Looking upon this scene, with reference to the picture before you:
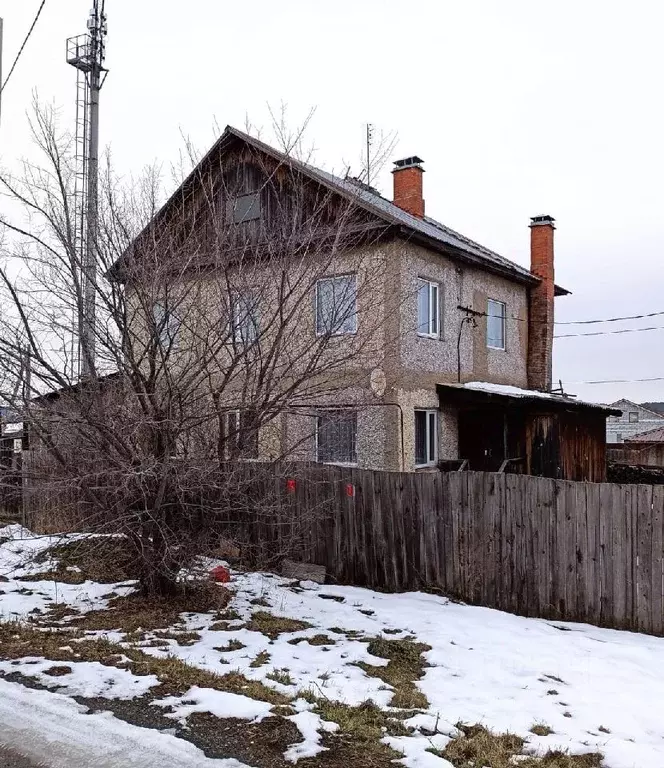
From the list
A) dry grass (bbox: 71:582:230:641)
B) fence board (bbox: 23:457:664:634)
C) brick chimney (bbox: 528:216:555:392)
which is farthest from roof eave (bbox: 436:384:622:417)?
dry grass (bbox: 71:582:230:641)

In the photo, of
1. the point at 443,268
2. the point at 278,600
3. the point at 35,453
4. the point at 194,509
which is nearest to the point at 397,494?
the point at 278,600

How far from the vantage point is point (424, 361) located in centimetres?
1319

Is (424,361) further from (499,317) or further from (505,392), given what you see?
(499,317)

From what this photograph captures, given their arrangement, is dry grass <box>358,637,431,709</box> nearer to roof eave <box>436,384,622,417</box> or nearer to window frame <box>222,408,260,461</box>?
window frame <box>222,408,260,461</box>

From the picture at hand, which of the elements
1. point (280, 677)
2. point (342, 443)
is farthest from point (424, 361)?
point (280, 677)

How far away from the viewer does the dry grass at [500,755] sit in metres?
3.98

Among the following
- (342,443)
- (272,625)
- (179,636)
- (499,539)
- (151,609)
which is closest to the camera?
(179,636)

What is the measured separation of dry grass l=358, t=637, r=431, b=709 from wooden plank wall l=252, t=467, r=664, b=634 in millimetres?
1868

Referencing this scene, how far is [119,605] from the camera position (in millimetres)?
7465

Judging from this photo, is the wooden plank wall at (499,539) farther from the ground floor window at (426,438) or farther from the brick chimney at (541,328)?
the brick chimney at (541,328)

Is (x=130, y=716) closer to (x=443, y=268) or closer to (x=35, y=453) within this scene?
(x=35, y=453)

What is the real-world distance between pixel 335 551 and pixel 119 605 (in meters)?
2.87

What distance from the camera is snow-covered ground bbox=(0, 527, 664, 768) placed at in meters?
4.48

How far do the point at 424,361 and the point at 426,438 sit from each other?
1437 millimetres
